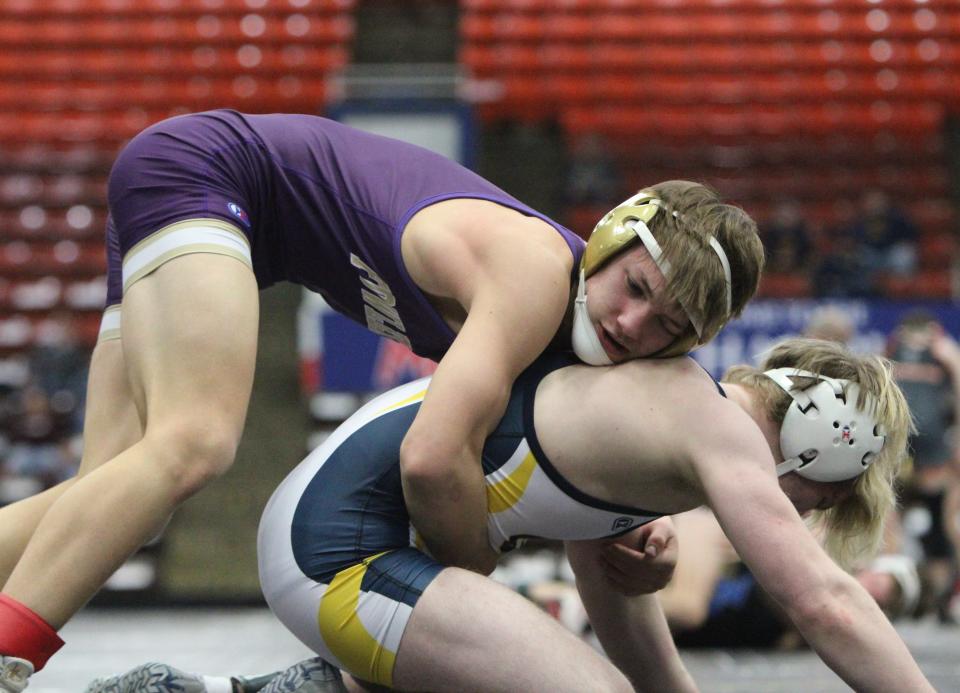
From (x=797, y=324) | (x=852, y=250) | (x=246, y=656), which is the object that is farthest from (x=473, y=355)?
(x=852, y=250)

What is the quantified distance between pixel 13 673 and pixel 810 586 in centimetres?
119

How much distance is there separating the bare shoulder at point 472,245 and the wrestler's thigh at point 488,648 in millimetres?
519

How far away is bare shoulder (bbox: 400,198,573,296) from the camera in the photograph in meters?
2.22

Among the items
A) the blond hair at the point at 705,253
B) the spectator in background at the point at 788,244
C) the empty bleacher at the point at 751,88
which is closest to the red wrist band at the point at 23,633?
the blond hair at the point at 705,253

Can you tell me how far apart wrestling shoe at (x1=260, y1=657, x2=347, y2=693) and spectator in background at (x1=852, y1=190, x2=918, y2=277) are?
602 cm

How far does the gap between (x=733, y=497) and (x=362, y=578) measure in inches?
23.9

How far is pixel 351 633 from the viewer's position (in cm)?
211

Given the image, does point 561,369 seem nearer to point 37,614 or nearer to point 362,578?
point 362,578

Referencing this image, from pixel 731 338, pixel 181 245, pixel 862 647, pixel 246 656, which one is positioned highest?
pixel 181 245

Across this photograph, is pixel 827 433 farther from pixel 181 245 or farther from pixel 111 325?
pixel 111 325

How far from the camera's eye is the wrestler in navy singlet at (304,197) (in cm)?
239

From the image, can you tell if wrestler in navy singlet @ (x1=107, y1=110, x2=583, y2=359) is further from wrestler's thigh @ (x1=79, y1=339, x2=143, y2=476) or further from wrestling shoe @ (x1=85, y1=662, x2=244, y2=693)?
wrestling shoe @ (x1=85, y1=662, x2=244, y2=693)

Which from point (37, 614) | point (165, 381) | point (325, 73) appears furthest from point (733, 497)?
point (325, 73)

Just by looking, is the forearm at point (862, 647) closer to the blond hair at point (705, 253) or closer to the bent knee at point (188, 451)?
the blond hair at point (705, 253)
